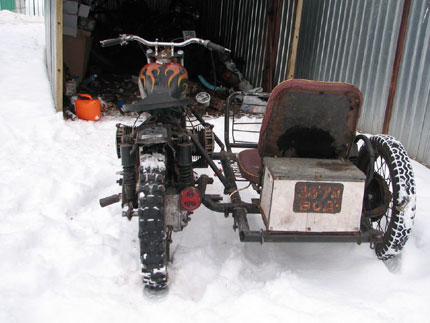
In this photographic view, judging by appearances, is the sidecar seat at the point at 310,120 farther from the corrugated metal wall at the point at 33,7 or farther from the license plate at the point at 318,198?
the corrugated metal wall at the point at 33,7

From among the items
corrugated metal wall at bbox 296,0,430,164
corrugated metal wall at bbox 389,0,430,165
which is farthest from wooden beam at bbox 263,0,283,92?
corrugated metal wall at bbox 389,0,430,165

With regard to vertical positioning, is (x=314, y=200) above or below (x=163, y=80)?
below

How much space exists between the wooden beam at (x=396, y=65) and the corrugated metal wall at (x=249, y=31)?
253 centimetres

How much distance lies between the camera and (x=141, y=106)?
102 inches

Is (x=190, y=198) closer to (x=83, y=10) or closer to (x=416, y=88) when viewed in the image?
(x=416, y=88)

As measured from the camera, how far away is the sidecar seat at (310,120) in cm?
255

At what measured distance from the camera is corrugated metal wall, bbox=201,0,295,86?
748 centimetres

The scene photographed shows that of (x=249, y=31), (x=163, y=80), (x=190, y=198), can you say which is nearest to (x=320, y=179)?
(x=190, y=198)

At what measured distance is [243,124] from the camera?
6293mm

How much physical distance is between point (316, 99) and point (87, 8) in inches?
235

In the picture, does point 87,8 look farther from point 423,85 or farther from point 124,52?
point 423,85

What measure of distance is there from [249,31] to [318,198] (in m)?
7.46

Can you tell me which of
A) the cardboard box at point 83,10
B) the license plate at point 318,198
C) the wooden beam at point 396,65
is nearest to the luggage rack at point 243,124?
the license plate at point 318,198

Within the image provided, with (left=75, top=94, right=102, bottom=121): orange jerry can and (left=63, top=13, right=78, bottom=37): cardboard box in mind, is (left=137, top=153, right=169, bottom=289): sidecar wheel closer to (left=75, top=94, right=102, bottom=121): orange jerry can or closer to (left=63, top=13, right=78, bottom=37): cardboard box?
(left=75, top=94, right=102, bottom=121): orange jerry can
